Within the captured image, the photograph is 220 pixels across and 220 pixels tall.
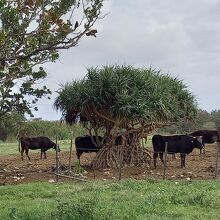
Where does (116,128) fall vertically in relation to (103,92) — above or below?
below

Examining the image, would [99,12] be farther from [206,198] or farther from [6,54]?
[206,198]

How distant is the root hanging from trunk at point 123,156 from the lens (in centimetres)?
1991

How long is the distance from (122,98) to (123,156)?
297 cm

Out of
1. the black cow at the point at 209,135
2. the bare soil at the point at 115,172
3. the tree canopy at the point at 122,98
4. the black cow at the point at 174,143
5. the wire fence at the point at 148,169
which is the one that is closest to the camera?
the wire fence at the point at 148,169

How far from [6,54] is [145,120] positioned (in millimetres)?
11209

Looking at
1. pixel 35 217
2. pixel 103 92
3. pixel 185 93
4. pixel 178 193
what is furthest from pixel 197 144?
pixel 35 217

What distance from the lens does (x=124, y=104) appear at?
18500mm

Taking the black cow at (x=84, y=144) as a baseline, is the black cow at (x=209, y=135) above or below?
above

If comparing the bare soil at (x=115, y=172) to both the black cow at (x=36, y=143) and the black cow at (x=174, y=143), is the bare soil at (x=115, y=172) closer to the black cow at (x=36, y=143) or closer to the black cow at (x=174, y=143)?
the black cow at (x=174, y=143)

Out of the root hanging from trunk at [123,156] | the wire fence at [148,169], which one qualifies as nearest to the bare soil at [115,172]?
the wire fence at [148,169]

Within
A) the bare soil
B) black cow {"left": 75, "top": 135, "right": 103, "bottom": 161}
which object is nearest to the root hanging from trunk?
the bare soil

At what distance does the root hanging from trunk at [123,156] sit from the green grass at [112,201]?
13.6ft

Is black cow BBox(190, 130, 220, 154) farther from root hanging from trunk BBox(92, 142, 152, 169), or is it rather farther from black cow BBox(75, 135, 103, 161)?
black cow BBox(75, 135, 103, 161)

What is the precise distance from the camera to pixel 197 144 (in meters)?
21.5
